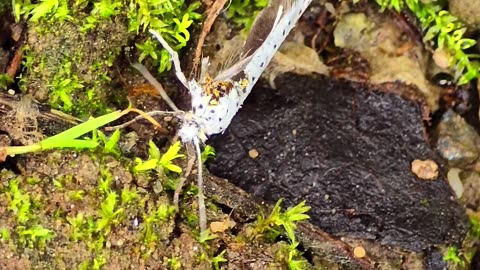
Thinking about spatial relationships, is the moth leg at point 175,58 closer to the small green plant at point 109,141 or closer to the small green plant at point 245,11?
the small green plant at point 109,141

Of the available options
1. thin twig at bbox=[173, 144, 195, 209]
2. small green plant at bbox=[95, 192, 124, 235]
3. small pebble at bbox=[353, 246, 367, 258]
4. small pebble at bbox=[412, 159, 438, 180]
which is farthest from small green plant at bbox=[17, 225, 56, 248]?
small pebble at bbox=[412, 159, 438, 180]

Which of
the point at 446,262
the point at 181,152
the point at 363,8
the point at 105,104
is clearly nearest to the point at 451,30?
the point at 363,8

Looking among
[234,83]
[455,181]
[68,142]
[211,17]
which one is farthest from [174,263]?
[455,181]

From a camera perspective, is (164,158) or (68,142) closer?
(68,142)

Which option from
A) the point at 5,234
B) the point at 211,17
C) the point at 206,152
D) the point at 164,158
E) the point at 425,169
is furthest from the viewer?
the point at 425,169

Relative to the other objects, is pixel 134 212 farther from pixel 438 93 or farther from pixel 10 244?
pixel 438 93

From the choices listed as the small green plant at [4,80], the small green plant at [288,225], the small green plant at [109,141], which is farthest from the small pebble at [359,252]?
the small green plant at [4,80]

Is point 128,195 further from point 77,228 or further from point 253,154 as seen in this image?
point 253,154
